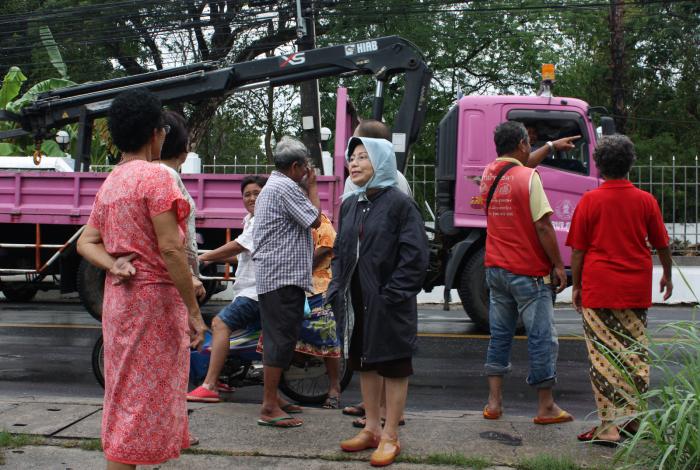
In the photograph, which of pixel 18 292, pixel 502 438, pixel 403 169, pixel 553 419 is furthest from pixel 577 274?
pixel 18 292

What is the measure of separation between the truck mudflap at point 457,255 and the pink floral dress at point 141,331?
6.09m

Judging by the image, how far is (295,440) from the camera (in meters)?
4.71

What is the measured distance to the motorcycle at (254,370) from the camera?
5.79 meters

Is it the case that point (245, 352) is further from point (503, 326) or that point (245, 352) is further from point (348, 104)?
point (348, 104)

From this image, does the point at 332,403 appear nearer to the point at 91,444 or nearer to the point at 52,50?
the point at 91,444

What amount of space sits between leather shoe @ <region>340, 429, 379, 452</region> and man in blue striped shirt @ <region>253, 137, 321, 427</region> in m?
0.64

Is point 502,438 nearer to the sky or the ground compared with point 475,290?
nearer to the ground

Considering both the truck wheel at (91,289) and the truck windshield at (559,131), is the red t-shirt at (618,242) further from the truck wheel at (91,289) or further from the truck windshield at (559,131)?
the truck wheel at (91,289)

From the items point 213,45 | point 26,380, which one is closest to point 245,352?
point 26,380

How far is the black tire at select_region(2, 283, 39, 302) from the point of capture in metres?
13.5

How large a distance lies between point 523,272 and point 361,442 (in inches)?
54.9

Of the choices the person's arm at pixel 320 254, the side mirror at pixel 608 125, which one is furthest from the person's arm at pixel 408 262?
the side mirror at pixel 608 125

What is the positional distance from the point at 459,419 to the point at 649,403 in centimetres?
128

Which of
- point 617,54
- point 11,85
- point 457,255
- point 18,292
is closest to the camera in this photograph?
point 457,255
